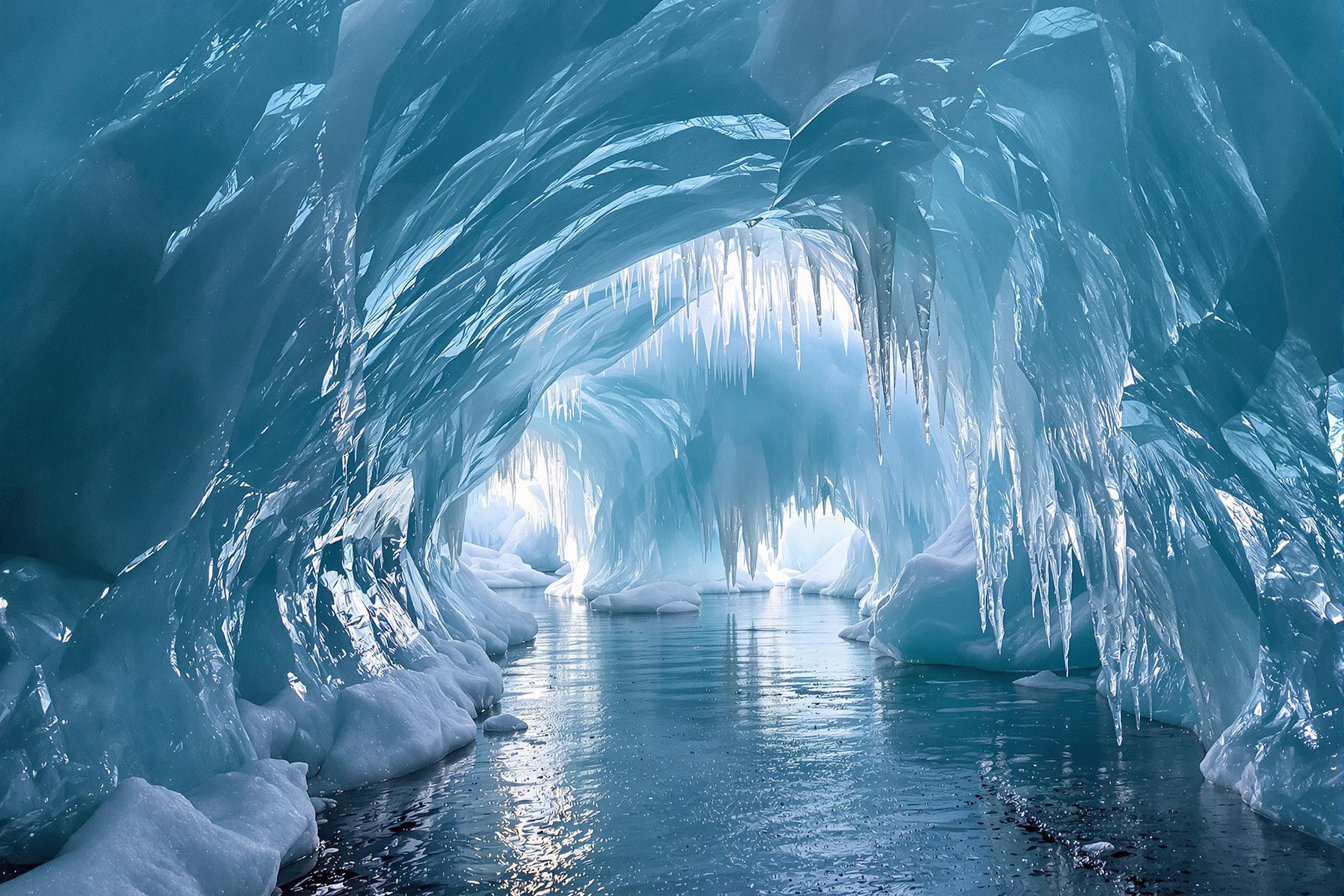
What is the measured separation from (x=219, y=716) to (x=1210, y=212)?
5.13 meters

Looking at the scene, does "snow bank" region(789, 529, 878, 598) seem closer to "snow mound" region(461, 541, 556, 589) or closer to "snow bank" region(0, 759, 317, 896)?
"snow mound" region(461, 541, 556, 589)

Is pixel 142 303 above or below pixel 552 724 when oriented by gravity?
above

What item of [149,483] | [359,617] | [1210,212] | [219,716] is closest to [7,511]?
[149,483]

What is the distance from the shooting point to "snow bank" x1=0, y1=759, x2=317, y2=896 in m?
3.30

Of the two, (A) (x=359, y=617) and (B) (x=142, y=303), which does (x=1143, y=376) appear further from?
(A) (x=359, y=617)

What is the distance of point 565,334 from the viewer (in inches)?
566

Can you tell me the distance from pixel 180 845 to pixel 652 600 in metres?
18.7

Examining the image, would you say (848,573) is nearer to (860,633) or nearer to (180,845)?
(860,633)

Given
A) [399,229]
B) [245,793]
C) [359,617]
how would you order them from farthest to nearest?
[359,617] < [399,229] < [245,793]

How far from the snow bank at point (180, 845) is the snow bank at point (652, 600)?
1777 centimetres

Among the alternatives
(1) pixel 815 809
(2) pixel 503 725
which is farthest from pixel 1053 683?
(1) pixel 815 809

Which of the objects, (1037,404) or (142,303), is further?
(1037,404)

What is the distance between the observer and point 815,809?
510 centimetres

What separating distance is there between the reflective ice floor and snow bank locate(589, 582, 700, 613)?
1298 centimetres
